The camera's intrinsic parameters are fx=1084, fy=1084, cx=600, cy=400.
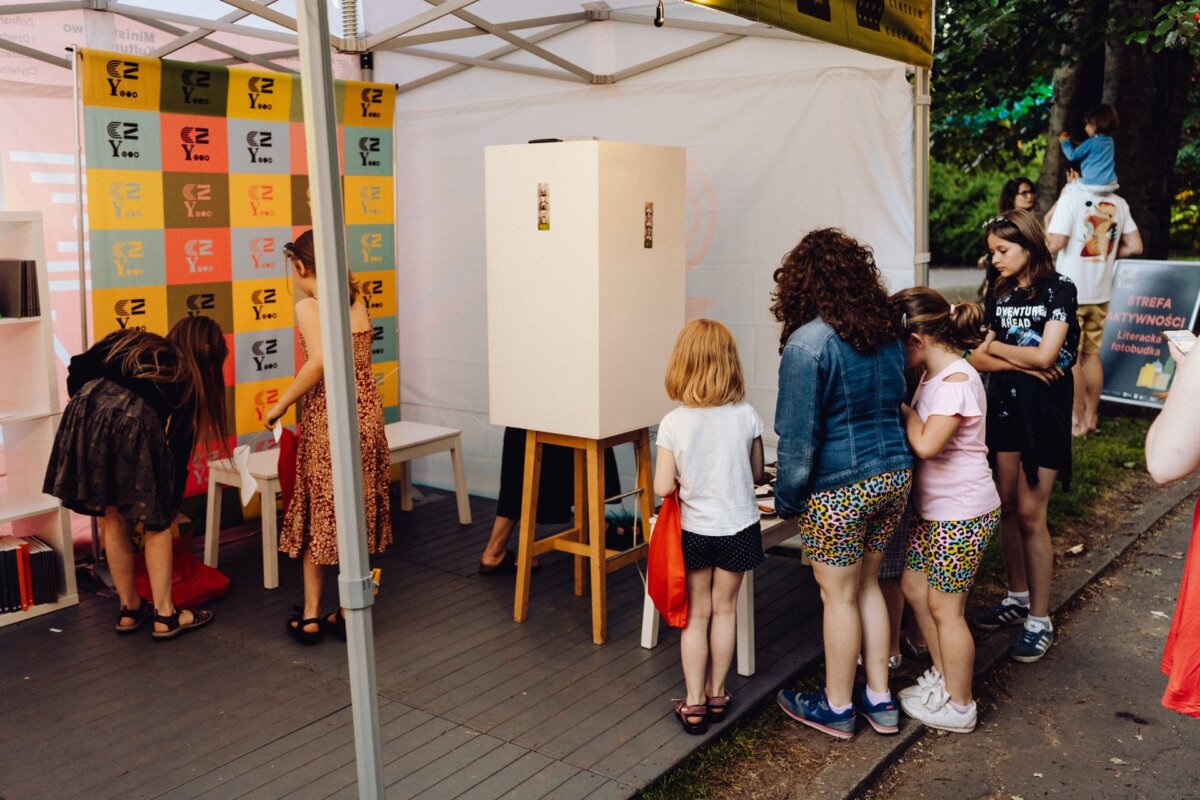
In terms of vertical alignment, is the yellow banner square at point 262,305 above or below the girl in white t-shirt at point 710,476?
above

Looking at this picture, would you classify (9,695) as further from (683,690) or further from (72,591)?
(683,690)

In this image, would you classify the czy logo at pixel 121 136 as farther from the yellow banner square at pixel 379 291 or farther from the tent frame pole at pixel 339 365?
the tent frame pole at pixel 339 365

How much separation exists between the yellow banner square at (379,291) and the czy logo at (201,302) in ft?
2.66

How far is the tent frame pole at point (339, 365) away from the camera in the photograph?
2.16m

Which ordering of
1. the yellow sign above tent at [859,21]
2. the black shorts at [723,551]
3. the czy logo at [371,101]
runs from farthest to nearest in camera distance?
the czy logo at [371,101] → the black shorts at [723,551] → the yellow sign above tent at [859,21]

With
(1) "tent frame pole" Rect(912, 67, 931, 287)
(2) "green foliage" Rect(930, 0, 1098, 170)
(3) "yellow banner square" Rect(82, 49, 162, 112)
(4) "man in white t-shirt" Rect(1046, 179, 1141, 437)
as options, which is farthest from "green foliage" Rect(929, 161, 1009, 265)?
(3) "yellow banner square" Rect(82, 49, 162, 112)

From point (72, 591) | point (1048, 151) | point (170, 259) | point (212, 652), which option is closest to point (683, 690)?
point (212, 652)

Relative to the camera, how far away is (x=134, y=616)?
13.6ft

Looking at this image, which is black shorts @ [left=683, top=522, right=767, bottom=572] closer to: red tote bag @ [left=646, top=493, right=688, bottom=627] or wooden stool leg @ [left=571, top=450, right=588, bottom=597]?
red tote bag @ [left=646, top=493, right=688, bottom=627]

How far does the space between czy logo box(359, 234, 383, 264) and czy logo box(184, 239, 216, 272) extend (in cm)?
85

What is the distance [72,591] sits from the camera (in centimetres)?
445

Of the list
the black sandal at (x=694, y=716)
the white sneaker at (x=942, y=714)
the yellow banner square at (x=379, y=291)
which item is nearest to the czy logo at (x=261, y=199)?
the yellow banner square at (x=379, y=291)

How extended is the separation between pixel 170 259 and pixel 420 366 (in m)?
1.63

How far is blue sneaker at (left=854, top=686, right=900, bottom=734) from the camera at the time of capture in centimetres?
334
